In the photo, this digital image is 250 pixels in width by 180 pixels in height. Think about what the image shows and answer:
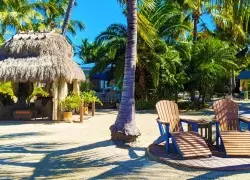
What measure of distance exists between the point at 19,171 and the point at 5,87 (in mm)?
10664

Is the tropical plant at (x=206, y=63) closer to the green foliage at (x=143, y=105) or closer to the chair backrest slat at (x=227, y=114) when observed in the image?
the green foliage at (x=143, y=105)

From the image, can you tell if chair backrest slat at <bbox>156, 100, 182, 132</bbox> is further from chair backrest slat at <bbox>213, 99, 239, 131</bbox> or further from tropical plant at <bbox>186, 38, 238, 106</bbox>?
tropical plant at <bbox>186, 38, 238, 106</bbox>

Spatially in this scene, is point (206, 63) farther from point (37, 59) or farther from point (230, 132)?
point (230, 132)

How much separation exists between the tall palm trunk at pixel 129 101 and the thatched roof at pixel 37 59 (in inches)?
261

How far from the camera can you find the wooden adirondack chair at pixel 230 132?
7.29 metres

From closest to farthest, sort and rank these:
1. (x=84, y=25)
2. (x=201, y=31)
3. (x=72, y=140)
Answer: (x=72, y=140) < (x=201, y=31) < (x=84, y=25)

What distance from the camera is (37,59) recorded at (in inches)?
629

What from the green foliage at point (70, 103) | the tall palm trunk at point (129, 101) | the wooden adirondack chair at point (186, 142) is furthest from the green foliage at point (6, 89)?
the wooden adirondack chair at point (186, 142)

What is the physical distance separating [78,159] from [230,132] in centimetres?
318

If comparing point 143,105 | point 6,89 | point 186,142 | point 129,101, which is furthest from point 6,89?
point 186,142

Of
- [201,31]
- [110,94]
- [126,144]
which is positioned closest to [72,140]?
[126,144]

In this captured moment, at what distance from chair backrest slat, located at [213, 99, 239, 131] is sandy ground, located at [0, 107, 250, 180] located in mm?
1923

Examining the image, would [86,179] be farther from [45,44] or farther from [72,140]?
[45,44]

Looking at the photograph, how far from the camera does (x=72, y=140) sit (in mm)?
10336
